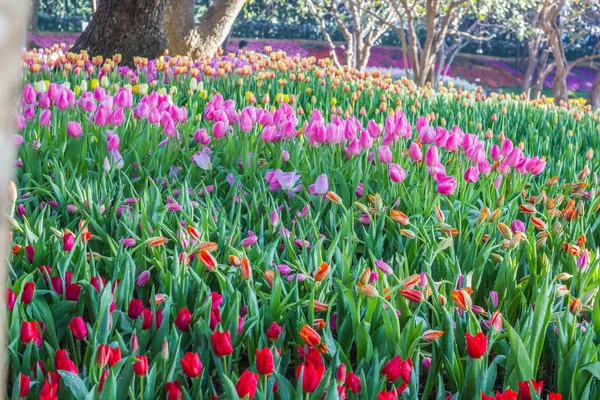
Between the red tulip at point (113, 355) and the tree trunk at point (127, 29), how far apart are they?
22.1 ft

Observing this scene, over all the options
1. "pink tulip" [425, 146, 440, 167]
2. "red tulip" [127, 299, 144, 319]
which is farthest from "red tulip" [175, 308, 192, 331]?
"pink tulip" [425, 146, 440, 167]

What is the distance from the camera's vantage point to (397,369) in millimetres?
1288

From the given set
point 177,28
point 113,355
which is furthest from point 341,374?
point 177,28

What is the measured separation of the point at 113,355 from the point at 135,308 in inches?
14.4

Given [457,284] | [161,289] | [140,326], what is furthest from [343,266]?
[140,326]

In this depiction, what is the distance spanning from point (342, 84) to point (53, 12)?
3206cm

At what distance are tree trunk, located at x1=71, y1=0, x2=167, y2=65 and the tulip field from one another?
391cm

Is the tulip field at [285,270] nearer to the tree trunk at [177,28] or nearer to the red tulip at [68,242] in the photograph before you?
the red tulip at [68,242]

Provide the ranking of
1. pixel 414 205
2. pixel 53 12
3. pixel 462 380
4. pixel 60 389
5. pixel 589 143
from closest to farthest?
pixel 60 389 < pixel 462 380 < pixel 414 205 < pixel 589 143 < pixel 53 12

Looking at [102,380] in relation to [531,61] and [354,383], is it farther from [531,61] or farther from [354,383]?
[531,61]

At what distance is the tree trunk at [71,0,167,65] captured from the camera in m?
7.52

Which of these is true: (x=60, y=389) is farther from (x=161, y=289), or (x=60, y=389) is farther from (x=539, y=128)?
(x=539, y=128)

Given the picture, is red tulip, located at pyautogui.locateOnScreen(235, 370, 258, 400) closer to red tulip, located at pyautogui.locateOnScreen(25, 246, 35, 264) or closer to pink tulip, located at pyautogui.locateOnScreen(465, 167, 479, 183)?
red tulip, located at pyautogui.locateOnScreen(25, 246, 35, 264)

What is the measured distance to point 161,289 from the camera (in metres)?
1.82
